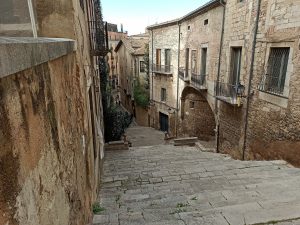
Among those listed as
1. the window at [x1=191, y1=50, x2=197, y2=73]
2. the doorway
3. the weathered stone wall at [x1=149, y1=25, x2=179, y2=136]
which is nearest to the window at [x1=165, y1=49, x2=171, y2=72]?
the weathered stone wall at [x1=149, y1=25, x2=179, y2=136]

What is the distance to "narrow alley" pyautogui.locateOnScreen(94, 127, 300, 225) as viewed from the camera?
3.73m

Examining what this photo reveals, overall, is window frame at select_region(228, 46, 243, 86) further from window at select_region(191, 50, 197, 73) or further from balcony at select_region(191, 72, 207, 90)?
window at select_region(191, 50, 197, 73)

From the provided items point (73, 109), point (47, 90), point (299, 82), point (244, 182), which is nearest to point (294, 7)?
point (299, 82)

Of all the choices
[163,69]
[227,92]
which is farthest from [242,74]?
[163,69]

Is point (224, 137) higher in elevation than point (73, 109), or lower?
lower

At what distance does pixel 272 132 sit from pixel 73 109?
6.60 meters

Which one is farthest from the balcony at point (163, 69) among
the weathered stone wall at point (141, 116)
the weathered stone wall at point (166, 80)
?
the weathered stone wall at point (141, 116)

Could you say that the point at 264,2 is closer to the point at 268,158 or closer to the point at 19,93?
the point at 268,158

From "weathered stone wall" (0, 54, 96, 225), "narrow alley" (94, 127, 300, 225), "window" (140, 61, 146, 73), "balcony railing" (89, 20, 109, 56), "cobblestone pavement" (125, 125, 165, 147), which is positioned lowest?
"cobblestone pavement" (125, 125, 165, 147)

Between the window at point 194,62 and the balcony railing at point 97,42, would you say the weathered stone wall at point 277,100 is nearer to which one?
the balcony railing at point 97,42

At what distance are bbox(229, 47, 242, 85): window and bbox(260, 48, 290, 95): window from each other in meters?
1.94

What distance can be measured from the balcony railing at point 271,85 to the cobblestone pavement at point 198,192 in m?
2.14

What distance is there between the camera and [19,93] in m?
1.47

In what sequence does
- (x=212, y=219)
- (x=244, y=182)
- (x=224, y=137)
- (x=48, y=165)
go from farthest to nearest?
(x=224, y=137)
(x=244, y=182)
(x=212, y=219)
(x=48, y=165)
